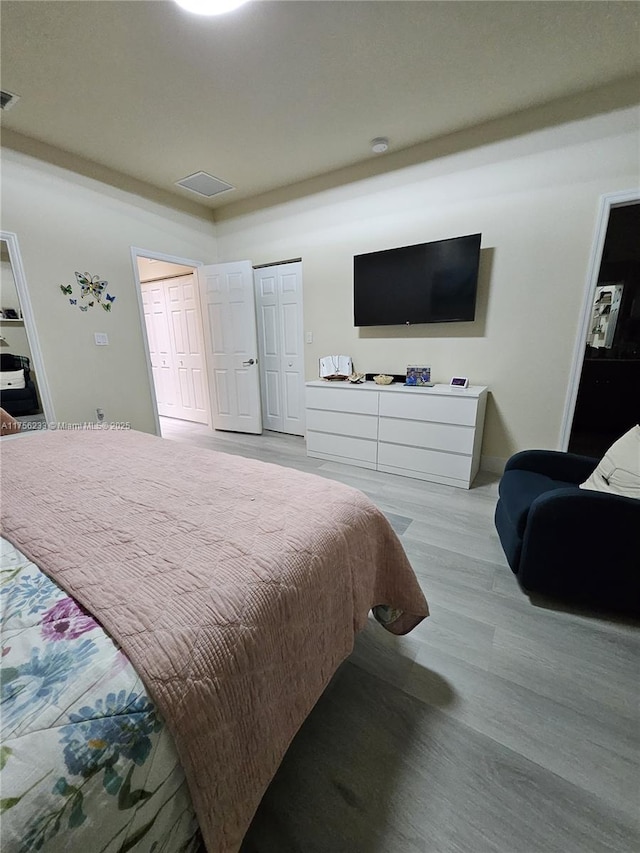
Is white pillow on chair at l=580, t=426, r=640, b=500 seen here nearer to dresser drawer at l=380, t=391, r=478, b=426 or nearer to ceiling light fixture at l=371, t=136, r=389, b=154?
dresser drawer at l=380, t=391, r=478, b=426

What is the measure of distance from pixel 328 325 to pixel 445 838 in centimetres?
355

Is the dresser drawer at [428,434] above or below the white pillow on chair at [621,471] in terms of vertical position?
below

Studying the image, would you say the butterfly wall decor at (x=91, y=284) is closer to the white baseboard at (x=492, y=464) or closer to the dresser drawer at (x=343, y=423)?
the dresser drawer at (x=343, y=423)

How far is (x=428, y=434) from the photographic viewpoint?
9.25ft

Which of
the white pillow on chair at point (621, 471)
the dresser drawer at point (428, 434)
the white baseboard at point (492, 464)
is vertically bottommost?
the white baseboard at point (492, 464)

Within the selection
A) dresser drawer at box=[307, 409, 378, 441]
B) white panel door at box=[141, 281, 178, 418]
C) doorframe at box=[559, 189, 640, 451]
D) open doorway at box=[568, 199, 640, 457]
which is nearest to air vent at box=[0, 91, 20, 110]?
white panel door at box=[141, 281, 178, 418]

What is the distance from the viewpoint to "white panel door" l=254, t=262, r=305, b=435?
3.95 metres

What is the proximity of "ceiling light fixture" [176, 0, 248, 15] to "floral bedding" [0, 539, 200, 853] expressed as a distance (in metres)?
2.49

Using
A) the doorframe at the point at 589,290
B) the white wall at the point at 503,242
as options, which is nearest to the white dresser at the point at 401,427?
the white wall at the point at 503,242

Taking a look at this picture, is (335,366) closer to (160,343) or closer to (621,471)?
(621,471)

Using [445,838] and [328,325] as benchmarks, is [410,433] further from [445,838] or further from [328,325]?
[445,838]

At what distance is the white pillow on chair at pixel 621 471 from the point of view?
4.92 ft

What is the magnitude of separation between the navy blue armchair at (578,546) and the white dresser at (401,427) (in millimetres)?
1044

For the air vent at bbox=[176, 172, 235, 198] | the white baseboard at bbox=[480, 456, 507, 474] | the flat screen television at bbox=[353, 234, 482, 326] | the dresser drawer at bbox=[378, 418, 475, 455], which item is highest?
the air vent at bbox=[176, 172, 235, 198]
